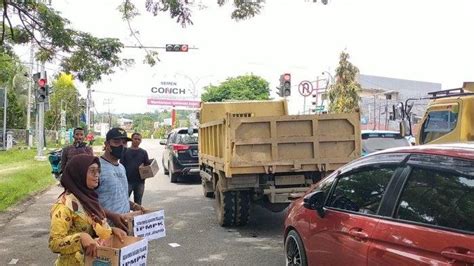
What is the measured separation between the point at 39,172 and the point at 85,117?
52.6 m

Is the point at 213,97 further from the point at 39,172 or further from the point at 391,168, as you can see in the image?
the point at 391,168

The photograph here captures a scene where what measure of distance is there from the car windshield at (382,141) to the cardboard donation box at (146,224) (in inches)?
304

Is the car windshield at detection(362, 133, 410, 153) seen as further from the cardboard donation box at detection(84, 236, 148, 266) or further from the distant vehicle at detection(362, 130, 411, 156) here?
the cardboard donation box at detection(84, 236, 148, 266)

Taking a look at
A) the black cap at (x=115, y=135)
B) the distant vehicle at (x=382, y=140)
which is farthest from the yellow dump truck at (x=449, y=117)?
the black cap at (x=115, y=135)

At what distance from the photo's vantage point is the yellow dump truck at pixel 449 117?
8625mm

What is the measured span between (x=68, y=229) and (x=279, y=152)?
16.0 ft

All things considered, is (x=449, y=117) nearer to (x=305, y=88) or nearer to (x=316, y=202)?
(x=316, y=202)

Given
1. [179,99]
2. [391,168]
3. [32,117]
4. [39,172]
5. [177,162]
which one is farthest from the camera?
[179,99]

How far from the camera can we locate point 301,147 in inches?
308

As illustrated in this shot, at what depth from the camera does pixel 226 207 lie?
8414 millimetres

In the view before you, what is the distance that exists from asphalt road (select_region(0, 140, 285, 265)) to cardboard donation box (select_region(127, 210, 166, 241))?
2296 mm

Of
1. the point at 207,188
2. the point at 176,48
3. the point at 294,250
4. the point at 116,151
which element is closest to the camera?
the point at 116,151

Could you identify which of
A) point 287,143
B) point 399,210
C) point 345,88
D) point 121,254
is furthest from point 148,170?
point 345,88

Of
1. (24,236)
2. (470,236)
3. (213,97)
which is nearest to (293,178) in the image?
(24,236)
